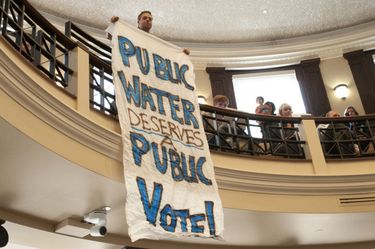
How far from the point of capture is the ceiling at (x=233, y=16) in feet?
32.0

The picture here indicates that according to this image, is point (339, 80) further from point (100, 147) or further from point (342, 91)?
point (100, 147)

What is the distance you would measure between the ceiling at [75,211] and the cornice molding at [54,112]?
0.85 ft

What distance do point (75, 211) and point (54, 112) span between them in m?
1.48

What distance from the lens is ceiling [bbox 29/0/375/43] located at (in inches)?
384

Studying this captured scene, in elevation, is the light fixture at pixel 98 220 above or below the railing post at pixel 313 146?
below

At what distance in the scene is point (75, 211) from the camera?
223 inches

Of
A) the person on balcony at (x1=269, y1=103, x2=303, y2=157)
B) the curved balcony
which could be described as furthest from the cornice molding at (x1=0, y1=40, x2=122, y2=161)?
the person on balcony at (x1=269, y1=103, x2=303, y2=157)

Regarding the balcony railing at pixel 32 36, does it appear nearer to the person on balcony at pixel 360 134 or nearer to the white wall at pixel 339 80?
the person on balcony at pixel 360 134

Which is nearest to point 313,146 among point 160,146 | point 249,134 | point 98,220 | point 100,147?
point 249,134

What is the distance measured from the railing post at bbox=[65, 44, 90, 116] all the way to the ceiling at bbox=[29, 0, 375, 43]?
4.35 metres

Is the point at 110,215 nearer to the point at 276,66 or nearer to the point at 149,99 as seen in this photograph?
the point at 149,99

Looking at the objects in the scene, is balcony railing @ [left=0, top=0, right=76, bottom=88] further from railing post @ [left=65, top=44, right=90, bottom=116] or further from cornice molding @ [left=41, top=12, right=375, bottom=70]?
cornice molding @ [left=41, top=12, right=375, bottom=70]

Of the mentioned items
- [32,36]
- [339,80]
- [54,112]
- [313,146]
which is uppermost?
[339,80]

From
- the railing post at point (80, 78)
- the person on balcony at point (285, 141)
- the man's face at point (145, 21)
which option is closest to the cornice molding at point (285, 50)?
the person on balcony at point (285, 141)
